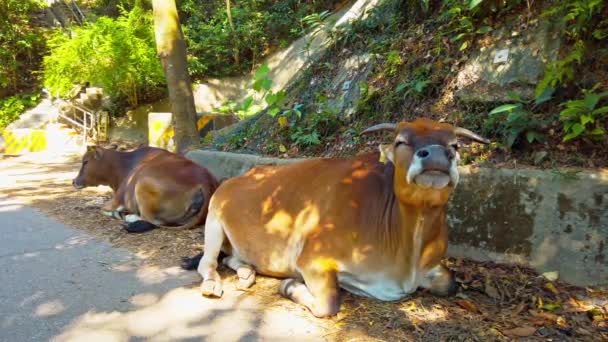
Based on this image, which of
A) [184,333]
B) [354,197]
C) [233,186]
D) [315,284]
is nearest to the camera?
[184,333]

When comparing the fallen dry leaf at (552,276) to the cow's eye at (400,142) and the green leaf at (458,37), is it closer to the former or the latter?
the cow's eye at (400,142)

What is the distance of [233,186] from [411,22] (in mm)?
3710

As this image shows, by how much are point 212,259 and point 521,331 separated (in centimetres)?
238

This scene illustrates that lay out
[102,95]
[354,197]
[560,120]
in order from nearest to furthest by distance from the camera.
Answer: [354,197], [560,120], [102,95]

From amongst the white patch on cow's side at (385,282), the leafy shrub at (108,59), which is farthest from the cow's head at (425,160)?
the leafy shrub at (108,59)

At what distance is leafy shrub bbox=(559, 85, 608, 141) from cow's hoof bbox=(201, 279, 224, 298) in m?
2.91

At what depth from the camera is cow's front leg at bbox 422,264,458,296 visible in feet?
11.0

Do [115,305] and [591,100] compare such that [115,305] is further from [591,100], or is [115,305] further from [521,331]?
[591,100]

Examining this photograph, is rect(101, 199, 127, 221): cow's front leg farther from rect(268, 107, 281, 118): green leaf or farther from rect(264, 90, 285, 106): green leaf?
rect(264, 90, 285, 106): green leaf

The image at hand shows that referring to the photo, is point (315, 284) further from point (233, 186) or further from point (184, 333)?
point (233, 186)

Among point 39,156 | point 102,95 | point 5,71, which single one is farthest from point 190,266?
point 5,71

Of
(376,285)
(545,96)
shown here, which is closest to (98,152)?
(376,285)

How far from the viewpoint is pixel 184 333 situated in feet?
9.84

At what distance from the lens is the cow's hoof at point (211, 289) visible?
357 cm
